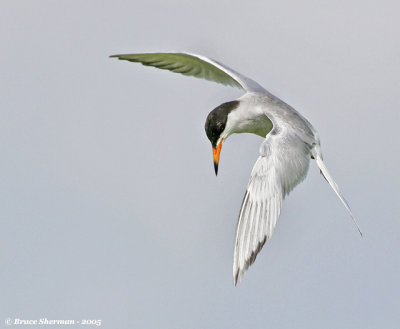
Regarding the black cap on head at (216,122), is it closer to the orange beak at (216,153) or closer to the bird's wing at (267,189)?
the orange beak at (216,153)

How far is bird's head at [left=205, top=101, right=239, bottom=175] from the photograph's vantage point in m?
9.21

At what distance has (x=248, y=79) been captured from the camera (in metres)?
10.1

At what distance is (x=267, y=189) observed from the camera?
7344 millimetres

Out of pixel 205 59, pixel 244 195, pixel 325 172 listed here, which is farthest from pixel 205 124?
pixel 244 195

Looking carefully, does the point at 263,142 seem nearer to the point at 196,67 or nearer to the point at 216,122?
the point at 216,122

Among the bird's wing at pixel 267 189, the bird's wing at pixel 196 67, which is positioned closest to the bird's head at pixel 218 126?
the bird's wing at pixel 196 67

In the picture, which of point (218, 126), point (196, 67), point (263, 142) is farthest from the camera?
point (196, 67)

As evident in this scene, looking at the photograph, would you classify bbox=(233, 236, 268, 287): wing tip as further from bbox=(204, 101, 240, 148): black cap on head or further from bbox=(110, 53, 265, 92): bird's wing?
bbox=(110, 53, 265, 92): bird's wing

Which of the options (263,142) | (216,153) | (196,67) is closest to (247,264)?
(263,142)

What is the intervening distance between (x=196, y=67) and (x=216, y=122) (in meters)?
1.53

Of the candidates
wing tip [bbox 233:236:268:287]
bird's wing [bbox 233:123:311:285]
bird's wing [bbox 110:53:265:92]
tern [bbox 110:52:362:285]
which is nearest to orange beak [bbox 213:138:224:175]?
tern [bbox 110:52:362:285]

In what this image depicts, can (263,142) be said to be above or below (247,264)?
above

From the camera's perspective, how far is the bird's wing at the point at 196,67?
32.6ft

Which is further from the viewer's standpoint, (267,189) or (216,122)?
(216,122)
